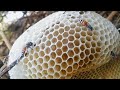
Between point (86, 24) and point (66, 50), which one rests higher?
point (86, 24)

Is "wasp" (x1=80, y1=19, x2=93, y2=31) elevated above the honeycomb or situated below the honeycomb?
above

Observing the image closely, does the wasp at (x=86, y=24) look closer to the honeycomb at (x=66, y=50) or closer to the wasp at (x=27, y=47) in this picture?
the honeycomb at (x=66, y=50)

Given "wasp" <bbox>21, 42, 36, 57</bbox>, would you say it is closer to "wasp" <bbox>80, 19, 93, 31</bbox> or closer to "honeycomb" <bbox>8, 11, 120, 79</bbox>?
"honeycomb" <bbox>8, 11, 120, 79</bbox>

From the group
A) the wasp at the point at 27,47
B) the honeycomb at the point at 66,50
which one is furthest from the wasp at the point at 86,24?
the wasp at the point at 27,47

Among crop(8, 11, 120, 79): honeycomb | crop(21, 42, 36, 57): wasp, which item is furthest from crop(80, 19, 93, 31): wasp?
crop(21, 42, 36, 57): wasp

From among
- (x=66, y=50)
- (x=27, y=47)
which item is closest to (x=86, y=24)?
(x=66, y=50)

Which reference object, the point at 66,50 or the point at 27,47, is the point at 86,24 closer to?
the point at 66,50

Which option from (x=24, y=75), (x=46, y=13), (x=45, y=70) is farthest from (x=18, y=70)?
(x=46, y=13)
